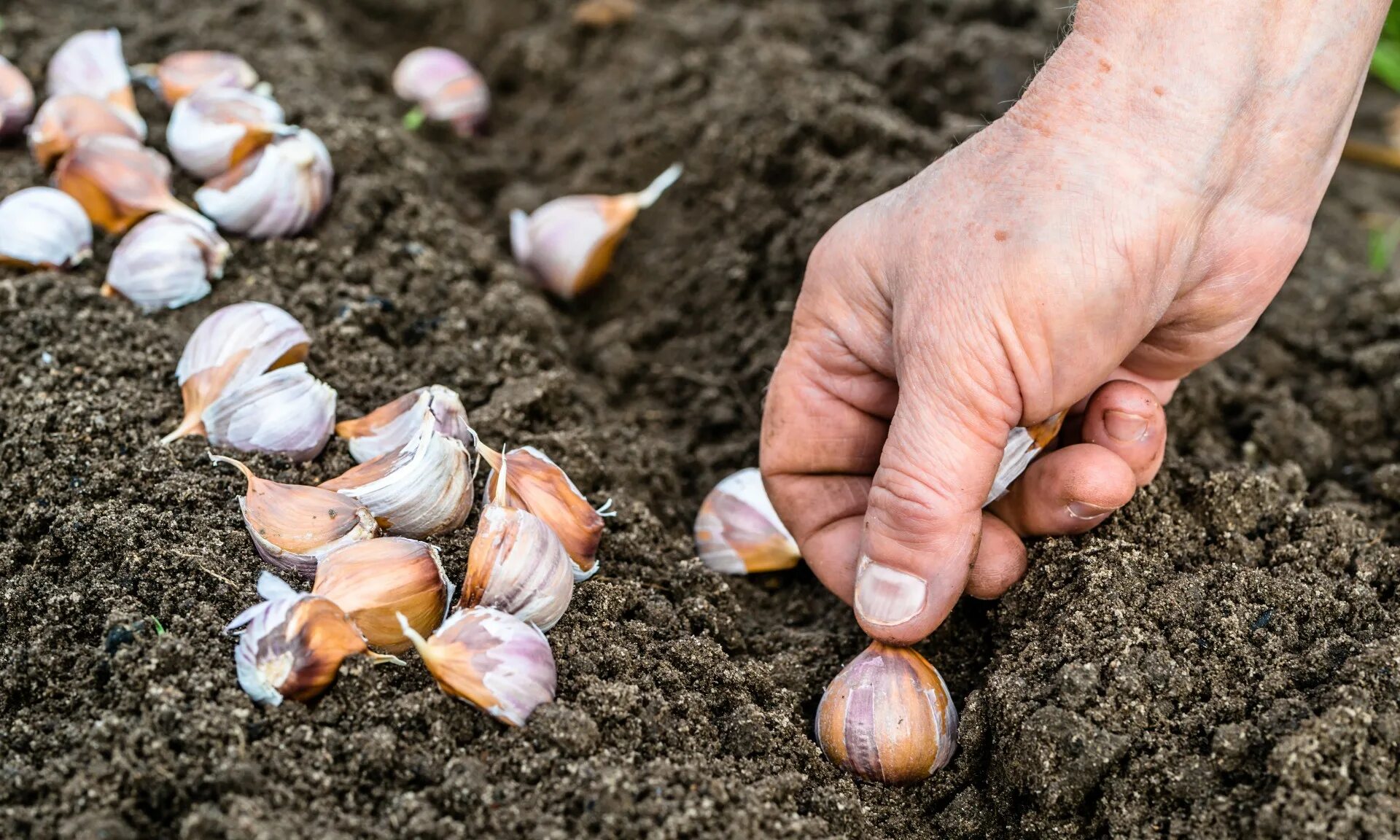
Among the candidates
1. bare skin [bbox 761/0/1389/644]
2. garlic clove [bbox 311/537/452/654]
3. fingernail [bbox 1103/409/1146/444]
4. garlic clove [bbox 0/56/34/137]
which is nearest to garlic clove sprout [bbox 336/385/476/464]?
garlic clove [bbox 311/537/452/654]

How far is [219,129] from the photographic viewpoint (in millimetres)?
2258

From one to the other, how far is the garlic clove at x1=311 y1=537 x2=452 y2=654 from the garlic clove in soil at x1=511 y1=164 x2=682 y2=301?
1140 millimetres

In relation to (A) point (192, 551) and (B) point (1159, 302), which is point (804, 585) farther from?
(A) point (192, 551)

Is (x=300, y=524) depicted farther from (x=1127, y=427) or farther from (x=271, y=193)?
(x=1127, y=427)

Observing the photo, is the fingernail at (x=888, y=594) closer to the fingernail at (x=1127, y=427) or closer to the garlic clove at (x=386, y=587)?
the fingernail at (x=1127, y=427)

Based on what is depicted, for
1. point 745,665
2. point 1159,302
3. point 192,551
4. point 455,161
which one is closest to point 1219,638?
point 1159,302

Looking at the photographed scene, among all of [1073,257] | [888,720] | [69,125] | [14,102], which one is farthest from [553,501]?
[14,102]

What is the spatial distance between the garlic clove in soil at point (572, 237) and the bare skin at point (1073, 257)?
90 cm

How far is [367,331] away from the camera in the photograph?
2100 millimetres

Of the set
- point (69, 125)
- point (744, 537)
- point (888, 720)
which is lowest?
point (744, 537)

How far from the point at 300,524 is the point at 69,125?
126cm

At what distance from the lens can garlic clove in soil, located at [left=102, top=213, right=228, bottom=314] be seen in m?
2.04

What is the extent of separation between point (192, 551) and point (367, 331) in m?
0.65

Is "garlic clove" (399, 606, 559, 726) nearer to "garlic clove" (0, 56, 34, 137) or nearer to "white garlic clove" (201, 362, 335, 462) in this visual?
"white garlic clove" (201, 362, 335, 462)
